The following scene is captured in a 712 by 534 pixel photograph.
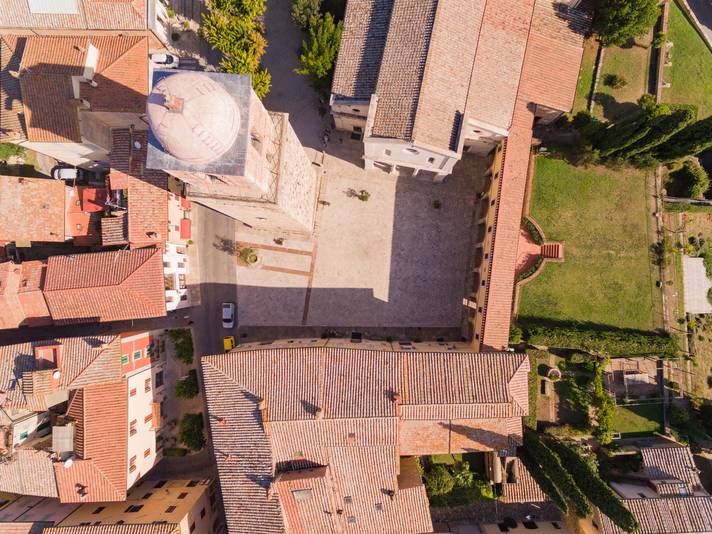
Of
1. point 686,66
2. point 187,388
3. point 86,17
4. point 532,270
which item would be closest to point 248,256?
point 187,388

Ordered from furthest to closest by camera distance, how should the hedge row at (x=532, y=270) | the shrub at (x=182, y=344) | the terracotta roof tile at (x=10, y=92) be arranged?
the shrub at (x=182, y=344) < the hedge row at (x=532, y=270) < the terracotta roof tile at (x=10, y=92)

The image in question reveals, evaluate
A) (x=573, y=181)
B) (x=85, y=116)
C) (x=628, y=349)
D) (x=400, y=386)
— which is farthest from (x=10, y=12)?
(x=628, y=349)

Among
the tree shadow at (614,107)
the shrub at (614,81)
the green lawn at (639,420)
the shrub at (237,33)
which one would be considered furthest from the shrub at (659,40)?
the shrub at (237,33)

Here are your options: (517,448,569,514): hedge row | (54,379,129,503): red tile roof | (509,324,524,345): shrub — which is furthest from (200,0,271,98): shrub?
(517,448,569,514): hedge row

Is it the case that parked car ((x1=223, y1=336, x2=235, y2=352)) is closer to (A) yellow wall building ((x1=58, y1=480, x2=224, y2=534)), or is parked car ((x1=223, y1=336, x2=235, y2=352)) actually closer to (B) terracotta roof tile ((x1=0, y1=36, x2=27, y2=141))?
(A) yellow wall building ((x1=58, y1=480, x2=224, y2=534))

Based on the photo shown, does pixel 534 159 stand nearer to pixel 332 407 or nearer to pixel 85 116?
pixel 332 407

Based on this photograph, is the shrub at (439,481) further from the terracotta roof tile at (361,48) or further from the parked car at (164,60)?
the parked car at (164,60)

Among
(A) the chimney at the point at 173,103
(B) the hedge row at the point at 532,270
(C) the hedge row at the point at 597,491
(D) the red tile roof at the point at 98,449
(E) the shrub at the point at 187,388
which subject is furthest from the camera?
(B) the hedge row at the point at 532,270
